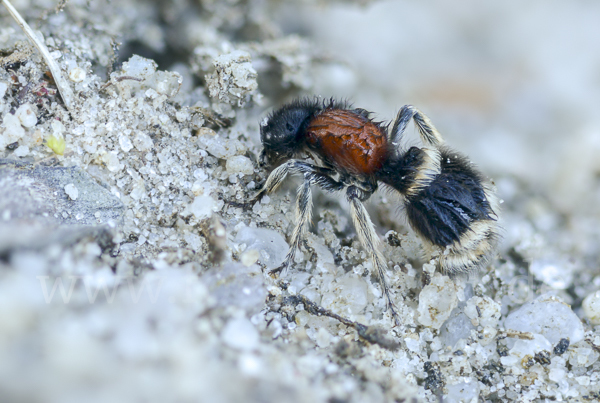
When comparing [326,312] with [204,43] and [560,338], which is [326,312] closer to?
[560,338]

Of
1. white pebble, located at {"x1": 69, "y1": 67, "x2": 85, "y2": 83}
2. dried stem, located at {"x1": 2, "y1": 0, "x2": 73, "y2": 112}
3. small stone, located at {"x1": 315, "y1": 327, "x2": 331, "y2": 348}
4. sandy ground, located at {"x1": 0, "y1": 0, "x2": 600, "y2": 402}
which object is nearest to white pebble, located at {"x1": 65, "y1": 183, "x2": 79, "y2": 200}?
sandy ground, located at {"x1": 0, "y1": 0, "x2": 600, "y2": 402}

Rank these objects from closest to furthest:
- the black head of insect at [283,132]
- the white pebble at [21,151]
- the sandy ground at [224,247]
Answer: the sandy ground at [224,247]
the white pebble at [21,151]
the black head of insect at [283,132]

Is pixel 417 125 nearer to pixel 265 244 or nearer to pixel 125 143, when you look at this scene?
pixel 265 244

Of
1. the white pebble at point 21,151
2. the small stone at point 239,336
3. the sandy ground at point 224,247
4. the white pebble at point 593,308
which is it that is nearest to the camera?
the sandy ground at point 224,247

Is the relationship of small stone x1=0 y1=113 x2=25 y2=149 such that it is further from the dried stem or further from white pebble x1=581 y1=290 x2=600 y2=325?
white pebble x1=581 y1=290 x2=600 y2=325

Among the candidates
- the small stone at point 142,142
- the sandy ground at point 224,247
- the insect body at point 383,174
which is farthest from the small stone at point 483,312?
the small stone at point 142,142

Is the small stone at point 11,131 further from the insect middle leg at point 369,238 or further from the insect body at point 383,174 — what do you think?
the insect middle leg at point 369,238

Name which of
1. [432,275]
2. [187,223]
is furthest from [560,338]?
[187,223]

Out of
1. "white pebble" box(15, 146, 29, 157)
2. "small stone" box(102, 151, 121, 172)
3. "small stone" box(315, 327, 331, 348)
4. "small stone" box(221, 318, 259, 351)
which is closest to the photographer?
"small stone" box(221, 318, 259, 351)
